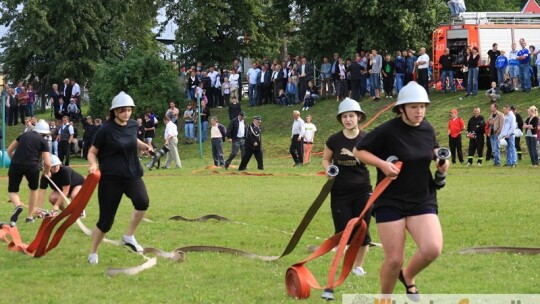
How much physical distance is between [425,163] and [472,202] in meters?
10.5

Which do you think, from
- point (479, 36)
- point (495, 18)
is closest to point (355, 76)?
point (479, 36)

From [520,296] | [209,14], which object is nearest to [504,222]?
[520,296]

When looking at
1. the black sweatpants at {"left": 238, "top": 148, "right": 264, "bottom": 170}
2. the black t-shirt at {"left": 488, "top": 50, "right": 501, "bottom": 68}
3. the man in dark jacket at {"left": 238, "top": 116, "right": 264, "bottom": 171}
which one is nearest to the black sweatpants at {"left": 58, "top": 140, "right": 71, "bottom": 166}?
the black sweatpants at {"left": 238, "top": 148, "right": 264, "bottom": 170}

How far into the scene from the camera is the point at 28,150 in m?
15.0

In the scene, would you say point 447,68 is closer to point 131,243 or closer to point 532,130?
point 532,130

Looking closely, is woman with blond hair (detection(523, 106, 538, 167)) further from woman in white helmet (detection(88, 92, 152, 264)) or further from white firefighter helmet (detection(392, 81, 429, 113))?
white firefighter helmet (detection(392, 81, 429, 113))

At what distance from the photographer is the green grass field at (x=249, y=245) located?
955cm

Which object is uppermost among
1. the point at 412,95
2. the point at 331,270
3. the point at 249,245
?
the point at 412,95

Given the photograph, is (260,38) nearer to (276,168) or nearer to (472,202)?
(276,168)

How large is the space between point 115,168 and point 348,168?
266 cm

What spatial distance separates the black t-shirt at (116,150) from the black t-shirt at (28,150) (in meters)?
3.83

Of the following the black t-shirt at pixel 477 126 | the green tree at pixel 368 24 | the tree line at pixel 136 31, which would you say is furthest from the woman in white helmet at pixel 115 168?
the tree line at pixel 136 31

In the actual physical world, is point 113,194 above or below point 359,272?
above

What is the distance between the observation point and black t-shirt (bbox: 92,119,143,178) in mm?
11367
